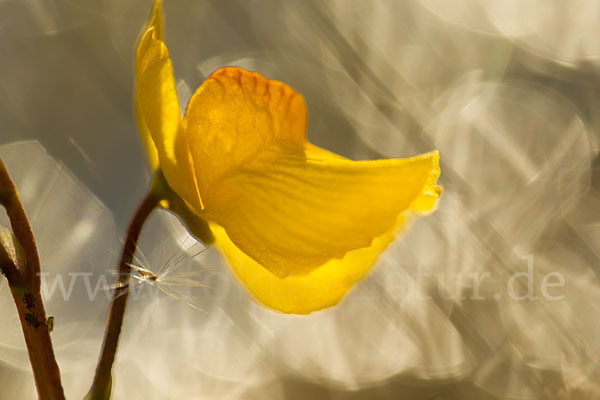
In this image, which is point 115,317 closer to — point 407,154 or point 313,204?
point 313,204

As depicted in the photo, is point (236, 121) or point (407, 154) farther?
point (407, 154)

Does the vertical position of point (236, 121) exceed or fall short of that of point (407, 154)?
it exceeds it

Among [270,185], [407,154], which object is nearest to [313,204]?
[270,185]

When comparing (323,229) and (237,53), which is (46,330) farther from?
(237,53)

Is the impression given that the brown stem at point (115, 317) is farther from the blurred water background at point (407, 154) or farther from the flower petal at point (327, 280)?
the blurred water background at point (407, 154)

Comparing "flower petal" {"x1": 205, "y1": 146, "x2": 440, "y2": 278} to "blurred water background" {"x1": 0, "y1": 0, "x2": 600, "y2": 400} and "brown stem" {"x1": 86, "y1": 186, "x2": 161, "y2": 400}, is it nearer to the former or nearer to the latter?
"brown stem" {"x1": 86, "y1": 186, "x2": 161, "y2": 400}

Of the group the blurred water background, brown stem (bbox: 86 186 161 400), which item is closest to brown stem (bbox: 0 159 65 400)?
brown stem (bbox: 86 186 161 400)

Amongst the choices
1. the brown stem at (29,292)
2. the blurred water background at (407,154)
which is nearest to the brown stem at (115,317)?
the brown stem at (29,292)
